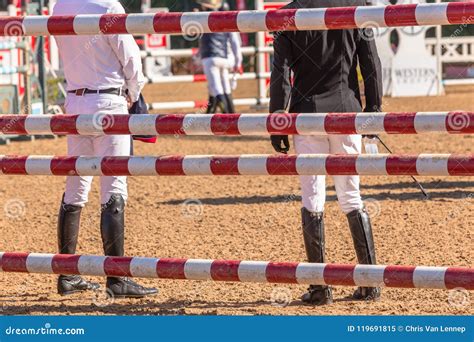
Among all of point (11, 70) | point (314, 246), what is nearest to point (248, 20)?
point (314, 246)

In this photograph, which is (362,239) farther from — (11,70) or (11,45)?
(11,45)

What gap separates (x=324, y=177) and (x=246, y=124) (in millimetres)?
1228

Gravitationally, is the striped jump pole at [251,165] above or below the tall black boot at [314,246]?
above

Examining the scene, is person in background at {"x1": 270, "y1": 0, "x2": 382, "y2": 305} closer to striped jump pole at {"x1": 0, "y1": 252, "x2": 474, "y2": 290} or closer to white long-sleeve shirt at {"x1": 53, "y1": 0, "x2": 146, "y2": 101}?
white long-sleeve shirt at {"x1": 53, "y1": 0, "x2": 146, "y2": 101}

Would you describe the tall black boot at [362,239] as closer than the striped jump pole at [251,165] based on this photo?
No

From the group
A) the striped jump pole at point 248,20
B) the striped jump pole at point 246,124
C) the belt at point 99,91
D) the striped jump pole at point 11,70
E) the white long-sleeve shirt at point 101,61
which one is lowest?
the striped jump pole at point 11,70

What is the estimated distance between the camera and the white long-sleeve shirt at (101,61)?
736cm

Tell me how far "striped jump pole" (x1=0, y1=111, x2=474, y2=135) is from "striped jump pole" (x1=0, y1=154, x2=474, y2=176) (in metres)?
0.13

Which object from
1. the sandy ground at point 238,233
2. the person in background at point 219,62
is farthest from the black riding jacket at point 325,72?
the person in background at point 219,62

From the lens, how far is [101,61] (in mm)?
7445

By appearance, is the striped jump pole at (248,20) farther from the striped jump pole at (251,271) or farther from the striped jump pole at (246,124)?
the striped jump pole at (251,271)

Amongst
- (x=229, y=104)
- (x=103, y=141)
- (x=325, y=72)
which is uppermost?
(x=325, y=72)

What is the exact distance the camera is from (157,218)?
1077 centimetres

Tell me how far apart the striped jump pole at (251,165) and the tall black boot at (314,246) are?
1158mm
